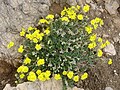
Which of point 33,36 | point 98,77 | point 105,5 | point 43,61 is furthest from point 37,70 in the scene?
point 105,5

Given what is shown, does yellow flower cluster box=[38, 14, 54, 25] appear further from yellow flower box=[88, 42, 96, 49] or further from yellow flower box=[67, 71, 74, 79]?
yellow flower box=[67, 71, 74, 79]

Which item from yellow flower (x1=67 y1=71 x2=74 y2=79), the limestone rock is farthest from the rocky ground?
yellow flower (x1=67 y1=71 x2=74 y2=79)

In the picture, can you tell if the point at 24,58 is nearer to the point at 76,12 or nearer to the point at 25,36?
the point at 25,36

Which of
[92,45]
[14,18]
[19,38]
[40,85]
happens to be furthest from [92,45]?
[14,18]

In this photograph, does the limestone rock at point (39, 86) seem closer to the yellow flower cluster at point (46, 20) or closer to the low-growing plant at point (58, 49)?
the low-growing plant at point (58, 49)

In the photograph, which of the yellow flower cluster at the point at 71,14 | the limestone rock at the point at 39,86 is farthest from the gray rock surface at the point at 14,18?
the limestone rock at the point at 39,86

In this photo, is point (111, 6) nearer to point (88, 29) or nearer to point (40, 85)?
point (88, 29)
